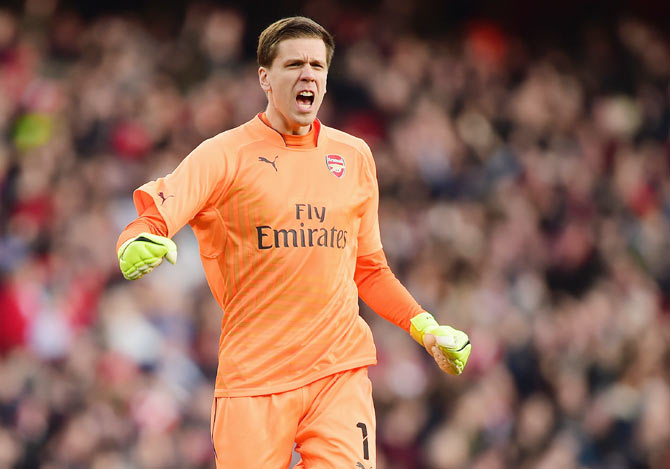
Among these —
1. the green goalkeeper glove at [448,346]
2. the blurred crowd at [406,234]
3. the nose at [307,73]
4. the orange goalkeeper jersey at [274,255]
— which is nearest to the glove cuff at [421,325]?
the green goalkeeper glove at [448,346]

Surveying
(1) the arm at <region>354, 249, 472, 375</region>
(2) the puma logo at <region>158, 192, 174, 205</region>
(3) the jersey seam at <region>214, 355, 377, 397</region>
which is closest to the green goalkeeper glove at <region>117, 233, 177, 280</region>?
(2) the puma logo at <region>158, 192, 174, 205</region>

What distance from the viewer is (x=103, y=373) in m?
8.94

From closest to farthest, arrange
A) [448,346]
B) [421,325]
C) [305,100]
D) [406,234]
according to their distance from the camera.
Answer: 1. [448,346]
2. [305,100]
3. [421,325]
4. [406,234]

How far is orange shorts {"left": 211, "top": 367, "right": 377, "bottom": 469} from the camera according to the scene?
4297mm

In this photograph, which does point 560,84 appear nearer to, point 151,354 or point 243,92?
point 243,92

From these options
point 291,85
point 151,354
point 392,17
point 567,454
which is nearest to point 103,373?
point 151,354

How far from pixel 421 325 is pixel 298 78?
1200 millimetres

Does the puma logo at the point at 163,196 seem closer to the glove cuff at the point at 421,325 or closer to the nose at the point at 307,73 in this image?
the nose at the point at 307,73

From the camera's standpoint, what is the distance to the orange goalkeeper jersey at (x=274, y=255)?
4383 mm

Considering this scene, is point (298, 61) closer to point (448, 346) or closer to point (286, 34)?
point (286, 34)

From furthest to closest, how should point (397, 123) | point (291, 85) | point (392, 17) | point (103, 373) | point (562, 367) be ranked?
1. point (392, 17)
2. point (397, 123)
3. point (562, 367)
4. point (103, 373)
5. point (291, 85)

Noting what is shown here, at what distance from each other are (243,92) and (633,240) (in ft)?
15.5

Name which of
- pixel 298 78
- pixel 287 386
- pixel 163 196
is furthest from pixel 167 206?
pixel 287 386

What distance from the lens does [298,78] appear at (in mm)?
4418
